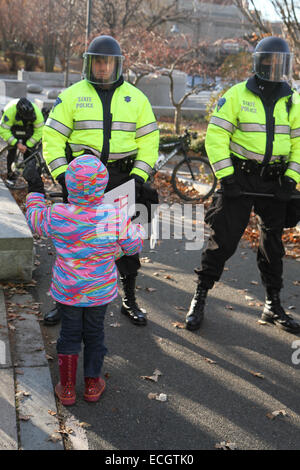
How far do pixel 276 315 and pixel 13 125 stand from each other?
550cm

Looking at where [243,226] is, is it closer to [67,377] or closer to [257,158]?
[257,158]

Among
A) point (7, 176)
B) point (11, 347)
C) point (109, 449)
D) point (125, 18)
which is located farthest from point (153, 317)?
point (125, 18)

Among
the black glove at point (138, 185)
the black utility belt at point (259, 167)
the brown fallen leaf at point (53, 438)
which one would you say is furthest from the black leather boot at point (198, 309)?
the brown fallen leaf at point (53, 438)

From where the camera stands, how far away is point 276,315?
4.87 m

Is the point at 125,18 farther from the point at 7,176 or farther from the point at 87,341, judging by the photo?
the point at 87,341

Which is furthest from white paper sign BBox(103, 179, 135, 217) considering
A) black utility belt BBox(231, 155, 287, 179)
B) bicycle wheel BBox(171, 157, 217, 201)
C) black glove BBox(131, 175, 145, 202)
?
bicycle wheel BBox(171, 157, 217, 201)

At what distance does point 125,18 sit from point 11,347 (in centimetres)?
2267

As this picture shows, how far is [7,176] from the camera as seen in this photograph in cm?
947

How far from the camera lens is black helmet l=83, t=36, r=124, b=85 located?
408cm

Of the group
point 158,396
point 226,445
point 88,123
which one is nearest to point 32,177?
point 88,123

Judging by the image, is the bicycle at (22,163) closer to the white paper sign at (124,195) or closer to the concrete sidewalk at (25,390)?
the concrete sidewalk at (25,390)

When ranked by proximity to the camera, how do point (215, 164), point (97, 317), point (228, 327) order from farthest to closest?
1. point (228, 327)
2. point (215, 164)
3. point (97, 317)

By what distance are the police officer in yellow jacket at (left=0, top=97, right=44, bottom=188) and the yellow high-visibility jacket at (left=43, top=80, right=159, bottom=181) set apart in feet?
14.3

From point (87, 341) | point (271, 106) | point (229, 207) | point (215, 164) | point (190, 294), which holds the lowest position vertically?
point (190, 294)
